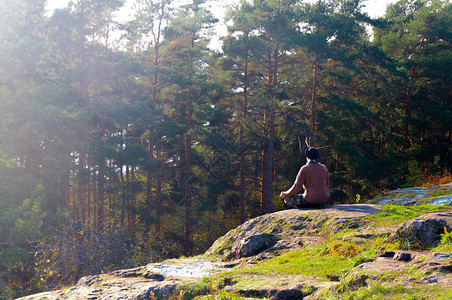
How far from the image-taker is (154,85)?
25.3 m

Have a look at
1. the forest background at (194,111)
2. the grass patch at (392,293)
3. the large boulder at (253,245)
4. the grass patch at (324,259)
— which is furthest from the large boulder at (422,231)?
the forest background at (194,111)

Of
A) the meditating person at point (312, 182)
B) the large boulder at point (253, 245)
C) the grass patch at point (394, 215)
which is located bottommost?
the large boulder at point (253, 245)

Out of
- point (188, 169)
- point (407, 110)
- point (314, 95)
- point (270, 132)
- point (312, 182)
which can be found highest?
point (314, 95)

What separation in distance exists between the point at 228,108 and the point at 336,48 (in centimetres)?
926

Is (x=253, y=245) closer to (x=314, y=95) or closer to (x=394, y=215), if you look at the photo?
(x=394, y=215)

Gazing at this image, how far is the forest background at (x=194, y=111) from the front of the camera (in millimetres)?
18766

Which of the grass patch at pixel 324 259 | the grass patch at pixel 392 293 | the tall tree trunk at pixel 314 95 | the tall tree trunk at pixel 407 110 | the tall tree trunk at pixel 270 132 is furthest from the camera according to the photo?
the tall tree trunk at pixel 407 110

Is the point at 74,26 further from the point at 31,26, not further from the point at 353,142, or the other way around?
the point at 353,142

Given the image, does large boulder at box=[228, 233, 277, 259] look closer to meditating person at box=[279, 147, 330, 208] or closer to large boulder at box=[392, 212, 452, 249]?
meditating person at box=[279, 147, 330, 208]

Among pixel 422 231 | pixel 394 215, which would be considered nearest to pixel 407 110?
pixel 394 215

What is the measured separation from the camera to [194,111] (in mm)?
26734

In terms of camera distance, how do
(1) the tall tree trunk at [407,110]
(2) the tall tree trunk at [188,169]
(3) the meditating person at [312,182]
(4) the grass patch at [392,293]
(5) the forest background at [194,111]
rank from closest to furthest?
(4) the grass patch at [392,293]
(3) the meditating person at [312,182]
(5) the forest background at [194,111]
(2) the tall tree trunk at [188,169]
(1) the tall tree trunk at [407,110]

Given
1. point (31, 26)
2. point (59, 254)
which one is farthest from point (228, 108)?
point (59, 254)

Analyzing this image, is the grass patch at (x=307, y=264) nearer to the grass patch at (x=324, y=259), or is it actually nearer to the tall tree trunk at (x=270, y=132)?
the grass patch at (x=324, y=259)
